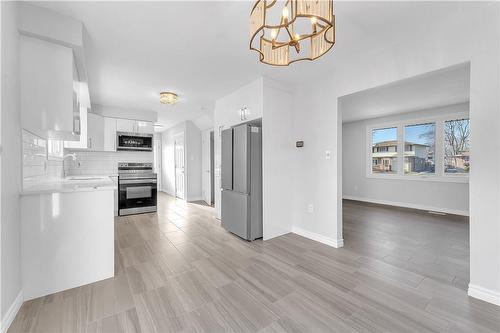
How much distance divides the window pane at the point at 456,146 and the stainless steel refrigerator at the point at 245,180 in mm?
4672

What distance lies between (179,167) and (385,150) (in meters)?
6.25

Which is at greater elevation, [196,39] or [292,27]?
[196,39]

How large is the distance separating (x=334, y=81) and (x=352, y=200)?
482cm

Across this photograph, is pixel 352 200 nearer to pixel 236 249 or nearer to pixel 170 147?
pixel 236 249

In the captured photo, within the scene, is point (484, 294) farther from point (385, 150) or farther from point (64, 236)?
point (385, 150)

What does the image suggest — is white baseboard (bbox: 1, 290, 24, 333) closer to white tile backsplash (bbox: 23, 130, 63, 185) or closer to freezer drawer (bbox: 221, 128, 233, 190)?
white tile backsplash (bbox: 23, 130, 63, 185)

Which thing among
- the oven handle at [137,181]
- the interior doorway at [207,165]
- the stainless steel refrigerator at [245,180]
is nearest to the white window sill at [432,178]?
the stainless steel refrigerator at [245,180]

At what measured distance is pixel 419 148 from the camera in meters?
5.29

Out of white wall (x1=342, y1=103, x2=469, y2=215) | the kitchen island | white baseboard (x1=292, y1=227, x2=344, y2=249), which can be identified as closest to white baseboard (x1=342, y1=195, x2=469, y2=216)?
white wall (x1=342, y1=103, x2=469, y2=215)

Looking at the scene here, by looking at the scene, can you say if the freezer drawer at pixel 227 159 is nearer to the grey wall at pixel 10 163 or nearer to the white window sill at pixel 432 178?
the grey wall at pixel 10 163

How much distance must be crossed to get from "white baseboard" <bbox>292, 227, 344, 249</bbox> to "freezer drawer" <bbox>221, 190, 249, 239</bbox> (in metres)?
0.91

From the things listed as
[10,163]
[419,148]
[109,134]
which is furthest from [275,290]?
[419,148]

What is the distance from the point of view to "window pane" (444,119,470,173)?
4574 mm

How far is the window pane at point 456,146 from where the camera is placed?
A: 15.0ft
